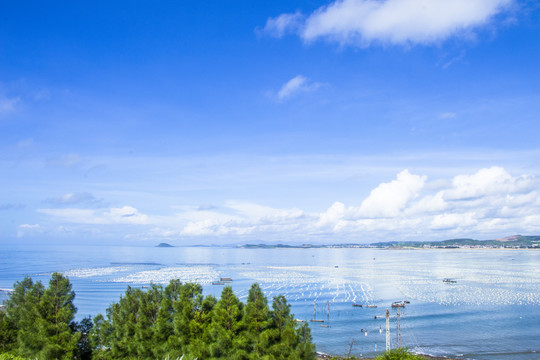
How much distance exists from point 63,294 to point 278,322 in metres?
18.2

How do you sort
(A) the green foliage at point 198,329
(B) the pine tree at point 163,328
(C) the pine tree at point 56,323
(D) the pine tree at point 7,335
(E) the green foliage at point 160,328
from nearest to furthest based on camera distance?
(A) the green foliage at point 198,329, (E) the green foliage at point 160,328, (B) the pine tree at point 163,328, (C) the pine tree at point 56,323, (D) the pine tree at point 7,335

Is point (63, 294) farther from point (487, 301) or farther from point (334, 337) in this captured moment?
point (487, 301)

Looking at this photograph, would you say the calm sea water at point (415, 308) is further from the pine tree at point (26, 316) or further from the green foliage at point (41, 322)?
the pine tree at point (26, 316)

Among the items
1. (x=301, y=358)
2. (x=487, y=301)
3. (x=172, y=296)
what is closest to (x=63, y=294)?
(x=172, y=296)

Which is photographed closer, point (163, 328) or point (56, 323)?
point (163, 328)

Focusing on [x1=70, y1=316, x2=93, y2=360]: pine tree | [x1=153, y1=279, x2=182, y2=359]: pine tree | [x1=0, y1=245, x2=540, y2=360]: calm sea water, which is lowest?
[x1=0, y1=245, x2=540, y2=360]: calm sea water

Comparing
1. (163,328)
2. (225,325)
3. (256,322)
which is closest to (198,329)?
(225,325)

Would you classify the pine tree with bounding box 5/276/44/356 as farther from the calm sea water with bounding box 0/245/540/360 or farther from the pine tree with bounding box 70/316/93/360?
the calm sea water with bounding box 0/245/540/360

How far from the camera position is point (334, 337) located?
57875 millimetres

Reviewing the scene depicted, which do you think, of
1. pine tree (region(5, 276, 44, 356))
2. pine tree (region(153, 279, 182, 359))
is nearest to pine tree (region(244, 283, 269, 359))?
pine tree (region(153, 279, 182, 359))

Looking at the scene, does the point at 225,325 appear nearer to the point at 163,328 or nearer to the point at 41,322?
the point at 163,328

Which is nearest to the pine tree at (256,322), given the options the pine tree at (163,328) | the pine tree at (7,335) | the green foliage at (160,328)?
the green foliage at (160,328)

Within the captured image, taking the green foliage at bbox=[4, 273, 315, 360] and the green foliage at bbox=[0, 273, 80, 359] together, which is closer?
the green foliage at bbox=[4, 273, 315, 360]

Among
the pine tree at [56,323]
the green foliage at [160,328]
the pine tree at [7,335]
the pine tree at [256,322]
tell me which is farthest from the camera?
the pine tree at [7,335]
